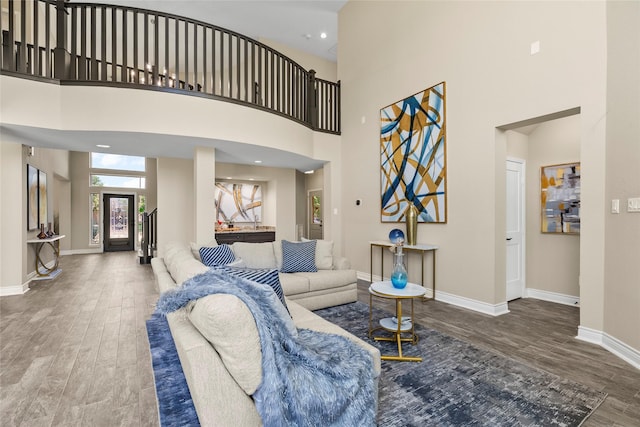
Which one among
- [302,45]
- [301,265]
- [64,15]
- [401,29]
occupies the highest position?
[302,45]

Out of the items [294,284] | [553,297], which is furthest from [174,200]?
[553,297]

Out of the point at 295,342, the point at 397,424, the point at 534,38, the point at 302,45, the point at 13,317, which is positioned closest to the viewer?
the point at 295,342

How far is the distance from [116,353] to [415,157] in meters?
4.23

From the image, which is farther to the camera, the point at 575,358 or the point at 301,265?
the point at 301,265

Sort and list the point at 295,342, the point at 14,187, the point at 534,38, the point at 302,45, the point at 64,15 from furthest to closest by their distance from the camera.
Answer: the point at 302,45 < the point at 14,187 < the point at 64,15 < the point at 534,38 < the point at 295,342

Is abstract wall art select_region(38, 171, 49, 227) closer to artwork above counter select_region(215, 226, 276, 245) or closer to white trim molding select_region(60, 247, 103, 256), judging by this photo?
artwork above counter select_region(215, 226, 276, 245)

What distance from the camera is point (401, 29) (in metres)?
4.77

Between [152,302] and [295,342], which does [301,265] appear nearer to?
[152,302]

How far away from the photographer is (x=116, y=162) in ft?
32.3

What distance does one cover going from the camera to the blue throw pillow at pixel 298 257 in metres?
4.00

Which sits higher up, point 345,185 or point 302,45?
point 302,45

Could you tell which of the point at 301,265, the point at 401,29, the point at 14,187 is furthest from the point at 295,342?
the point at 14,187

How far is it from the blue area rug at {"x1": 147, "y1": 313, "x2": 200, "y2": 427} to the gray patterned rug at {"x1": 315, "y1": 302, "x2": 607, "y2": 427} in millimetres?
1154

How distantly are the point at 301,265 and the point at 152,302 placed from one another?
83.8 inches
